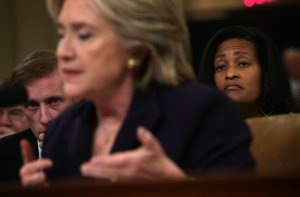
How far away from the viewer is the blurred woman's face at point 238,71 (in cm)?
268

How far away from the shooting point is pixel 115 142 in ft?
5.11

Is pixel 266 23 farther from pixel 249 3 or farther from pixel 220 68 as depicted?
pixel 249 3

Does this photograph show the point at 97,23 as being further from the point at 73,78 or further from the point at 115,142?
the point at 115,142

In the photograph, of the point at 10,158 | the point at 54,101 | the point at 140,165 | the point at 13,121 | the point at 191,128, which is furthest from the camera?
the point at 13,121

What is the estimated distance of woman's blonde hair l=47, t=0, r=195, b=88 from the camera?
1524 mm

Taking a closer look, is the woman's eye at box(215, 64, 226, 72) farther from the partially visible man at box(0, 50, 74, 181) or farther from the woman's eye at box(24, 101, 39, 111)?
the woman's eye at box(24, 101, 39, 111)

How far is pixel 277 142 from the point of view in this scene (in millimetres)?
1966

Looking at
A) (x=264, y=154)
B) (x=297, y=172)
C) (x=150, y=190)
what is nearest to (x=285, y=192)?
(x=297, y=172)

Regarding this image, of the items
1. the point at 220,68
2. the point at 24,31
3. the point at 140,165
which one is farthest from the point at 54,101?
the point at 24,31

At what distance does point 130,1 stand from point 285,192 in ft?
2.32

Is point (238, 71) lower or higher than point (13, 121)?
higher

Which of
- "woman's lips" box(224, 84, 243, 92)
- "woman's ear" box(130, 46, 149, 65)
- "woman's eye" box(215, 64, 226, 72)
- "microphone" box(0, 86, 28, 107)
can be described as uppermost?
"woman's eye" box(215, 64, 226, 72)

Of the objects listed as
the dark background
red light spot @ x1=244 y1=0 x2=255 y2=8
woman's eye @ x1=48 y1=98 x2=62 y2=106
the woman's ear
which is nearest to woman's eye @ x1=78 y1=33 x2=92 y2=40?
the woman's ear

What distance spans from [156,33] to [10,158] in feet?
2.73
